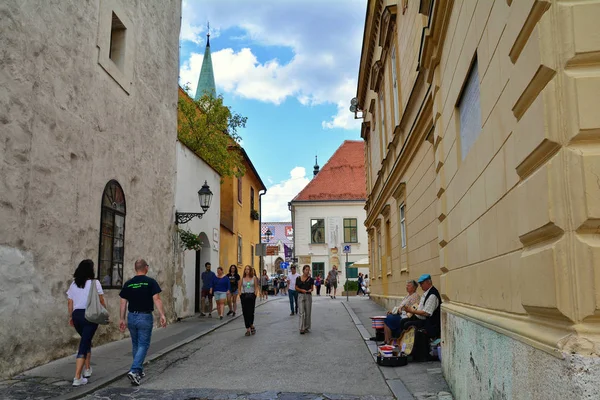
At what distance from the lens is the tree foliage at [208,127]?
67.3ft

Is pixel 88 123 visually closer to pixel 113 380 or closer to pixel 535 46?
pixel 113 380

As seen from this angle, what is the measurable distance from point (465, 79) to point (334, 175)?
42623mm

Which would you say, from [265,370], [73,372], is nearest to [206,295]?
[265,370]

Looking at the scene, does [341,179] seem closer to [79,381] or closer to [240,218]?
[240,218]

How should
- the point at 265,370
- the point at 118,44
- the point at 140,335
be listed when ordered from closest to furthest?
the point at 140,335
the point at 265,370
the point at 118,44

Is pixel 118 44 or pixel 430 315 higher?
pixel 118 44

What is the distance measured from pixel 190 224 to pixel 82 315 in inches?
375

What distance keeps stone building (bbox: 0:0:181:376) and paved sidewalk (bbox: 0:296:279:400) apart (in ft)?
0.95

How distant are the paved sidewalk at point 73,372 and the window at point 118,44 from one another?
6.03 metres

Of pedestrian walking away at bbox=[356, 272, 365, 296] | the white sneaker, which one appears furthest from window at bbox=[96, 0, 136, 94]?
pedestrian walking away at bbox=[356, 272, 365, 296]

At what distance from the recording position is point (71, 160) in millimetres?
9367

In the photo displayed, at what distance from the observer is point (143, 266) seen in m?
7.71

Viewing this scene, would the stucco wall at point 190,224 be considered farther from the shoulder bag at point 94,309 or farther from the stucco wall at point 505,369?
the stucco wall at point 505,369

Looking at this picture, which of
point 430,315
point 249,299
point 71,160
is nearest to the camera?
point 430,315
